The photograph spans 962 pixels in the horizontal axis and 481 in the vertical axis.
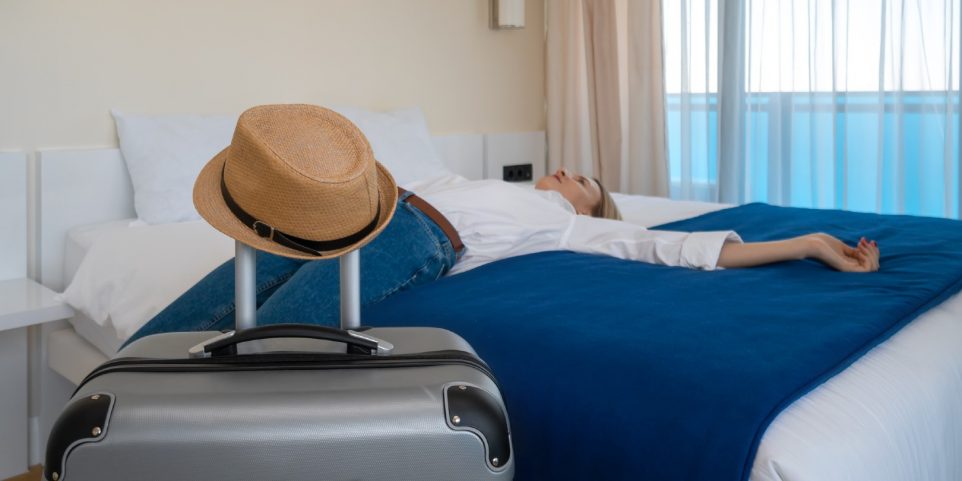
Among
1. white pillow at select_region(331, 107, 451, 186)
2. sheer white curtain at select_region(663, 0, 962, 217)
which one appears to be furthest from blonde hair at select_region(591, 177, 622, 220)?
sheer white curtain at select_region(663, 0, 962, 217)

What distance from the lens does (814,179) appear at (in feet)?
10.9

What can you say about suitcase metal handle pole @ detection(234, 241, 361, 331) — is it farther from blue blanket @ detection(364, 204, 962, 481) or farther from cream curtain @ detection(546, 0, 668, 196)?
cream curtain @ detection(546, 0, 668, 196)

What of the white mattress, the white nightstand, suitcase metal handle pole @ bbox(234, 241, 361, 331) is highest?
suitcase metal handle pole @ bbox(234, 241, 361, 331)

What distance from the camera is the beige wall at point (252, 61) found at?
2.41 meters

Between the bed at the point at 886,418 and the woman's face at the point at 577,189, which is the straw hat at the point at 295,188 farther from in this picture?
the woman's face at the point at 577,189

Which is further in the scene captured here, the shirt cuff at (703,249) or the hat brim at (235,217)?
the shirt cuff at (703,249)

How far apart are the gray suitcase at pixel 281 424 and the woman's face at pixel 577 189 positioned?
1.58 meters

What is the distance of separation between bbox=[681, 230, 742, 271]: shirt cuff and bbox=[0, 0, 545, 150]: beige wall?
165 cm

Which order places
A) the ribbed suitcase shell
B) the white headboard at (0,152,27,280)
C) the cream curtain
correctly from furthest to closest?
the cream curtain → the white headboard at (0,152,27,280) → the ribbed suitcase shell

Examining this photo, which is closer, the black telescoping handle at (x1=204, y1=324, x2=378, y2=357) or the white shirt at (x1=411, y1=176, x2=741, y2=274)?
the black telescoping handle at (x1=204, y1=324, x2=378, y2=357)

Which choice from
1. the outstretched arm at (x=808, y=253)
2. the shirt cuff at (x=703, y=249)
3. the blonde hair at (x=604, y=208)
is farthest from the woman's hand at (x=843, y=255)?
the blonde hair at (x=604, y=208)

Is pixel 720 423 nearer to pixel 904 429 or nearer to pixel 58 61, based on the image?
pixel 904 429

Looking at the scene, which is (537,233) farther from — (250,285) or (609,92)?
(609,92)

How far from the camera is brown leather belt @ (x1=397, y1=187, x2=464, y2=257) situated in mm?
1856
